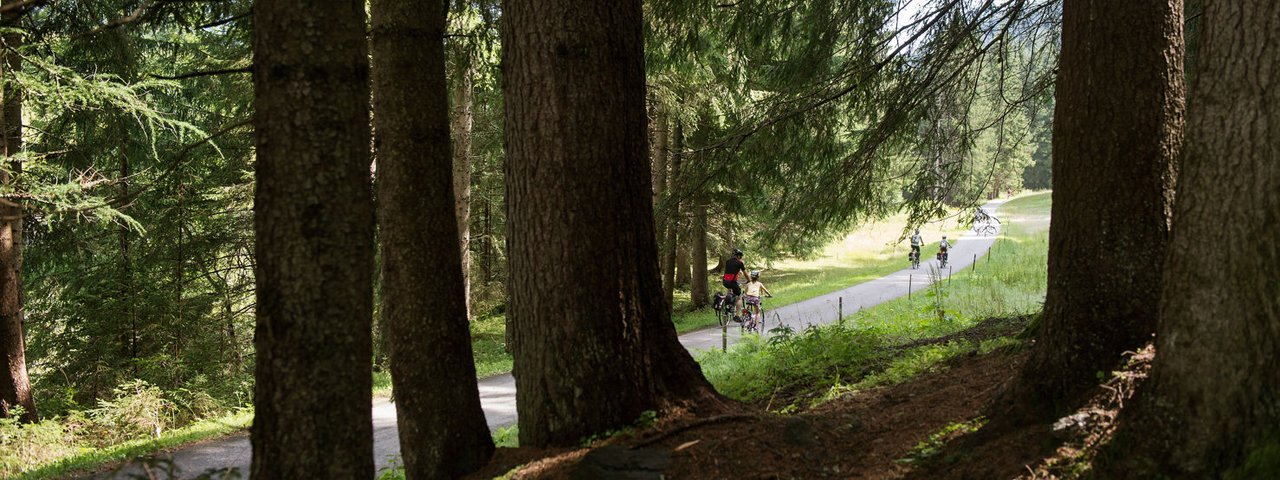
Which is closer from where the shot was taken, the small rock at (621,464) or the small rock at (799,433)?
the small rock at (621,464)

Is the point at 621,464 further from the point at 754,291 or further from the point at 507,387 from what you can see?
the point at 754,291

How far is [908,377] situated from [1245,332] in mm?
3938

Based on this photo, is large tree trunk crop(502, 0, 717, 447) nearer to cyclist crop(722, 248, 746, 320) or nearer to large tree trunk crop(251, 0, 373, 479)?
large tree trunk crop(251, 0, 373, 479)

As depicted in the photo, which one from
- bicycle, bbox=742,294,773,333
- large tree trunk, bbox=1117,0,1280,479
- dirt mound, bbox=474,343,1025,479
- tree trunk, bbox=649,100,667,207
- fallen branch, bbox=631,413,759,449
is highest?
tree trunk, bbox=649,100,667,207

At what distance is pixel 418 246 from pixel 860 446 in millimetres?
2994

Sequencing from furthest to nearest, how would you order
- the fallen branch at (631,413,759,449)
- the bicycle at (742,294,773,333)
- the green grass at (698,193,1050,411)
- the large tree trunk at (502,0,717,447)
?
1. the bicycle at (742,294,773,333)
2. the green grass at (698,193,1050,411)
3. the large tree trunk at (502,0,717,447)
4. the fallen branch at (631,413,759,449)

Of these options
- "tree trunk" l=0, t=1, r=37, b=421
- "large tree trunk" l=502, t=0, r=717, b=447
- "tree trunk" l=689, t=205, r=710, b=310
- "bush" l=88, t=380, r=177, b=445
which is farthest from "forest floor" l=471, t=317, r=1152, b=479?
"tree trunk" l=689, t=205, r=710, b=310

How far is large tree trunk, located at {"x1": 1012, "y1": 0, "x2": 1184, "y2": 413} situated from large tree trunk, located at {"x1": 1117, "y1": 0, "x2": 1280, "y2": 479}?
953 mm

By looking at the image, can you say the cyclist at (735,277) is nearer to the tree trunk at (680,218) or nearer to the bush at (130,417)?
the tree trunk at (680,218)

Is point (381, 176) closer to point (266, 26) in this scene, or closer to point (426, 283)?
point (426, 283)

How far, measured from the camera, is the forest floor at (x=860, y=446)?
11.6ft

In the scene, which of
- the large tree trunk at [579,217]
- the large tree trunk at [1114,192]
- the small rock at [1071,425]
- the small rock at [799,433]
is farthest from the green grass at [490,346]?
the small rock at [1071,425]

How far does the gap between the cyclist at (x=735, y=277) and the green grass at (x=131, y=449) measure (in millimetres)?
10199

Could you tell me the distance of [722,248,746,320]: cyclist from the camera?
57.2 feet
